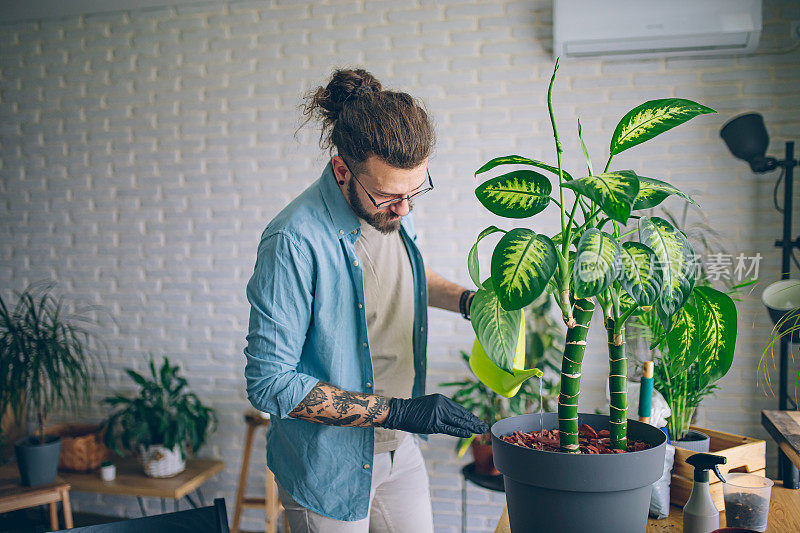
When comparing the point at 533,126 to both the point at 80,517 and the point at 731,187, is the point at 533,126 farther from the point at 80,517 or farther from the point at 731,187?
the point at 80,517

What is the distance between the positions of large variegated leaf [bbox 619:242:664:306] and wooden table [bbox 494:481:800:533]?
0.61m

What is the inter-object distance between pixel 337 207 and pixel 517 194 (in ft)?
2.23

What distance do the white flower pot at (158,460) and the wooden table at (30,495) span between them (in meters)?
0.35

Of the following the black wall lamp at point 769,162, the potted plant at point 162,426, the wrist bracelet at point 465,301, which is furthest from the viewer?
the potted plant at point 162,426

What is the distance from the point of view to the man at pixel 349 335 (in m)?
1.38

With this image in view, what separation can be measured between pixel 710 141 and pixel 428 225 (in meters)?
1.39

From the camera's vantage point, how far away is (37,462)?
2.76 meters

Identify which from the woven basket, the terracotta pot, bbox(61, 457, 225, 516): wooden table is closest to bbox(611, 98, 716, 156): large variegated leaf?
the terracotta pot

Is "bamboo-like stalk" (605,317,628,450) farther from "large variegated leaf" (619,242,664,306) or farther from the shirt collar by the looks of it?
the shirt collar

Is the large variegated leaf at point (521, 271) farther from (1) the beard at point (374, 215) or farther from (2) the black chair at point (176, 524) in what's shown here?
(2) the black chair at point (176, 524)

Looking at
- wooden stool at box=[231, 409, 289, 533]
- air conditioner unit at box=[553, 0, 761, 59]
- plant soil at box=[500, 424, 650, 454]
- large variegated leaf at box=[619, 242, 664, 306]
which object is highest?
air conditioner unit at box=[553, 0, 761, 59]

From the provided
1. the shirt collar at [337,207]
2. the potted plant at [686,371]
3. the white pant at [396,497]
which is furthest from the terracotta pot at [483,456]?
the shirt collar at [337,207]

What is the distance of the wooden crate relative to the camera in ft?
4.32

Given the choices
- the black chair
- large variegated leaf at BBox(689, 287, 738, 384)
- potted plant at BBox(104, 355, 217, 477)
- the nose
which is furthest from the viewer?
potted plant at BBox(104, 355, 217, 477)
